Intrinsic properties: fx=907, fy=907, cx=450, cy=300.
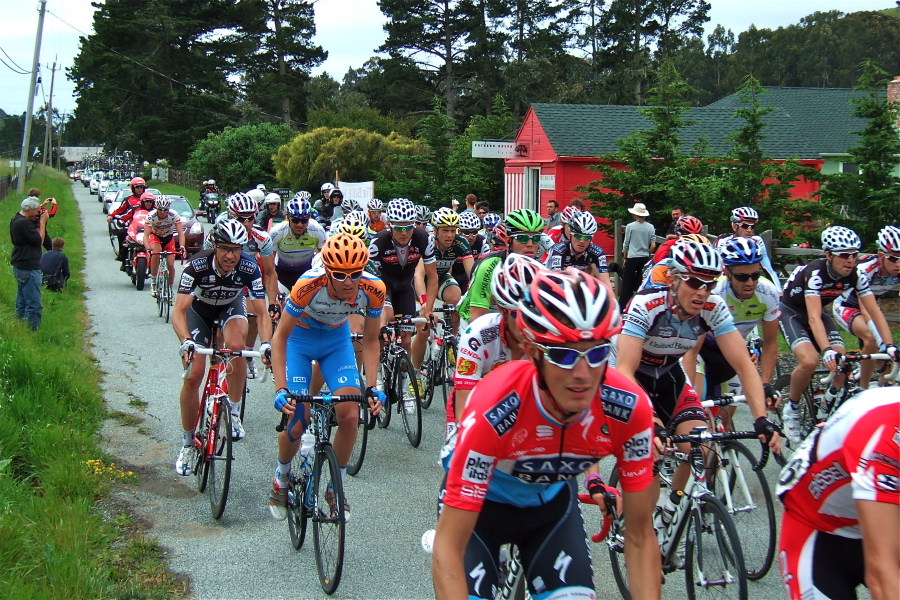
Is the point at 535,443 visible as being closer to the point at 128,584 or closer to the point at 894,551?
the point at 894,551

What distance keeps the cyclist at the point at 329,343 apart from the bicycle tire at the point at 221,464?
0.48 metres

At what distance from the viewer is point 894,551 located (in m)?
2.58

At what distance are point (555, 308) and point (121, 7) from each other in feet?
257

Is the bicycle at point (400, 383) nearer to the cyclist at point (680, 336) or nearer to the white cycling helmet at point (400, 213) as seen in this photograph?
the white cycling helmet at point (400, 213)

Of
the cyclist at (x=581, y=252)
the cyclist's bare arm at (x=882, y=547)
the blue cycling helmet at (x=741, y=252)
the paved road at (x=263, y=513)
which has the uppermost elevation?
the blue cycling helmet at (x=741, y=252)

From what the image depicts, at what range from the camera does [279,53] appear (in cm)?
6794

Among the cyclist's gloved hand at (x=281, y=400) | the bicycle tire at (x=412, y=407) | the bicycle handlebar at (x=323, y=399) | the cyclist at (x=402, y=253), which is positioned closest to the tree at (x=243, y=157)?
the cyclist at (x=402, y=253)

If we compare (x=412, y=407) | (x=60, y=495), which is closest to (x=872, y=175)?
(x=412, y=407)

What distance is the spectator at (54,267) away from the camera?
18.3 m

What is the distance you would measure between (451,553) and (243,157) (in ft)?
178

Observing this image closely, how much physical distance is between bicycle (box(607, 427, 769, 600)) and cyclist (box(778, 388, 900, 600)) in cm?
141

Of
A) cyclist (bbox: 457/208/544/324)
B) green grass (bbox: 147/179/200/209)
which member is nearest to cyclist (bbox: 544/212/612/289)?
cyclist (bbox: 457/208/544/324)

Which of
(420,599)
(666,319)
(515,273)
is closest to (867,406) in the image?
(515,273)

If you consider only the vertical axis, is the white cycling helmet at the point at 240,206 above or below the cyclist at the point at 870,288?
above
